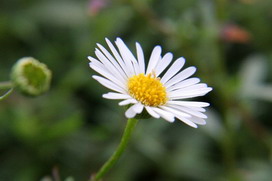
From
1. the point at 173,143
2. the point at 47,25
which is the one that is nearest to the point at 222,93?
the point at 173,143

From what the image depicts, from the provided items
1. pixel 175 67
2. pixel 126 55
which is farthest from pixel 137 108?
pixel 175 67

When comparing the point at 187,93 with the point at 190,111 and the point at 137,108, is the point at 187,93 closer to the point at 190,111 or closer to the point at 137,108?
the point at 190,111

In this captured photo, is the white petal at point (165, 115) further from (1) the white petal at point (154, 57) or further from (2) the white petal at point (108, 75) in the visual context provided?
(1) the white petal at point (154, 57)

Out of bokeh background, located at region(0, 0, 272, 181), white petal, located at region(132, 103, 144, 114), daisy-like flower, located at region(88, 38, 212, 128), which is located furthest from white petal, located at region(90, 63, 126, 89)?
bokeh background, located at region(0, 0, 272, 181)

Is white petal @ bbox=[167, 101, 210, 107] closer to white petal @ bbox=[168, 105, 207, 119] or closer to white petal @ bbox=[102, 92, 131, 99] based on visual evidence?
white petal @ bbox=[168, 105, 207, 119]

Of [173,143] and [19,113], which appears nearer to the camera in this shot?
[19,113]

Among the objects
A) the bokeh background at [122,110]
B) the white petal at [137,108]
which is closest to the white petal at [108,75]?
the white petal at [137,108]

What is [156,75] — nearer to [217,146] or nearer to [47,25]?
[217,146]
